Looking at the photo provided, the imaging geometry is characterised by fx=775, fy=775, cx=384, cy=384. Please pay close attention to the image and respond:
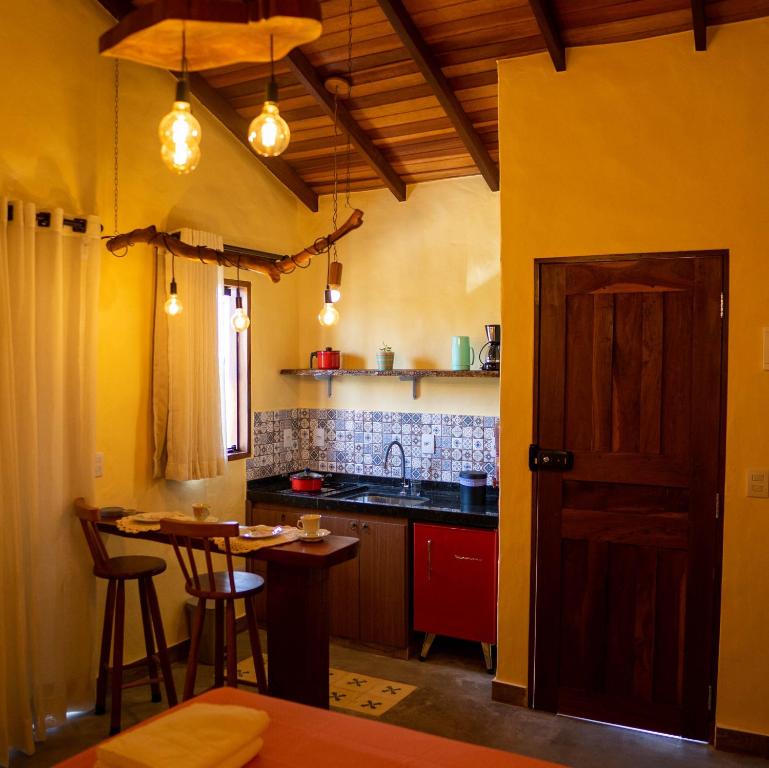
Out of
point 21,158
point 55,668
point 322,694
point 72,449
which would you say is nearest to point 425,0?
point 21,158

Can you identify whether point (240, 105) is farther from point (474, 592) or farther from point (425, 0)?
point (474, 592)

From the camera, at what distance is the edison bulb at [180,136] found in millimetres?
1736

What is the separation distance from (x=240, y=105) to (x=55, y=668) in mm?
3343

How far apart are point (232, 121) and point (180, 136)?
10.9 feet

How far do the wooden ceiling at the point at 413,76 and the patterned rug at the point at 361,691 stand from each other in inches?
120

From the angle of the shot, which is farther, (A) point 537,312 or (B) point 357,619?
(B) point 357,619

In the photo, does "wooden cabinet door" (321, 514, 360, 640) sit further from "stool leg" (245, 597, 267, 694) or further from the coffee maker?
the coffee maker

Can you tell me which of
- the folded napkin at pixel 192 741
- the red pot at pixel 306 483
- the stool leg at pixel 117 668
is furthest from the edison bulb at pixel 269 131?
the red pot at pixel 306 483

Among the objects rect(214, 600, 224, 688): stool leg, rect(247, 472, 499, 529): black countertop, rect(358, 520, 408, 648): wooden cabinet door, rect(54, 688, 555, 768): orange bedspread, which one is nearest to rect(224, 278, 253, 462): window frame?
rect(247, 472, 499, 529): black countertop

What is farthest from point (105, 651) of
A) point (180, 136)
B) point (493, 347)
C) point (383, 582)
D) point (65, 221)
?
point (180, 136)

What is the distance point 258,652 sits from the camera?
3.66 meters

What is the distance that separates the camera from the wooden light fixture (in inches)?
65.0

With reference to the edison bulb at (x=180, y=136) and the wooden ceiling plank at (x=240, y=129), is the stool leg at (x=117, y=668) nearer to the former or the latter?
the edison bulb at (x=180, y=136)

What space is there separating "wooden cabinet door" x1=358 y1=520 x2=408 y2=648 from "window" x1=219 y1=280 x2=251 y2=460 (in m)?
1.06
